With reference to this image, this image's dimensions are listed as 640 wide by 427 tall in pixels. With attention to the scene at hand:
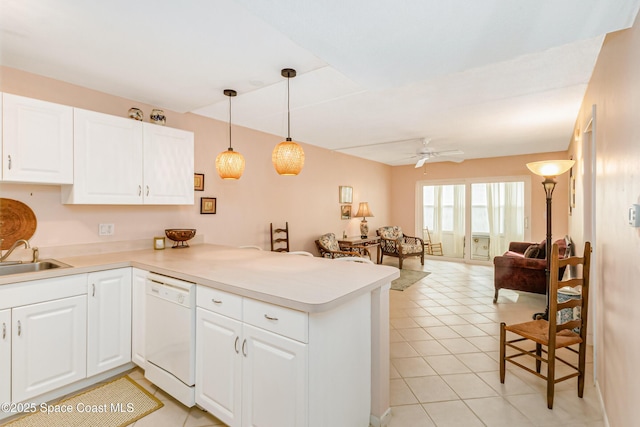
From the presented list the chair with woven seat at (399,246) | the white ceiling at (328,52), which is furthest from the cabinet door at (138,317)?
the chair with woven seat at (399,246)

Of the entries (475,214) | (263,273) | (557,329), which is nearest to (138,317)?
(263,273)

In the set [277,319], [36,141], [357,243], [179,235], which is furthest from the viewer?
[357,243]

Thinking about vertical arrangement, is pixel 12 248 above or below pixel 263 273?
above

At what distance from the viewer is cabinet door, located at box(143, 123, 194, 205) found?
292 cm

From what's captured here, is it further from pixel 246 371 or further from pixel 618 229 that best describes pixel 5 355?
pixel 618 229

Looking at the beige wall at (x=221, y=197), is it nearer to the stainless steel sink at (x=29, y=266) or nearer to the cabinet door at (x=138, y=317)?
the stainless steel sink at (x=29, y=266)

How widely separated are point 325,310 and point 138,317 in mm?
1785

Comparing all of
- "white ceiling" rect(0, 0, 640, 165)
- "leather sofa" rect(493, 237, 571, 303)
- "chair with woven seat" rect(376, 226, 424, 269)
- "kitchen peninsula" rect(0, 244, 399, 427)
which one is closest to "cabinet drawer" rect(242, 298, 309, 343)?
"kitchen peninsula" rect(0, 244, 399, 427)

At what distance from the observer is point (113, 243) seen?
2.94 m

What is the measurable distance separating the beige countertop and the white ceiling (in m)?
1.41

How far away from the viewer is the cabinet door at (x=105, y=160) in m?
2.48

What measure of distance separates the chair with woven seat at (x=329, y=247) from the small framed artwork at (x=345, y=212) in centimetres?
75

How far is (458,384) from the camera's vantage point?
7.68ft

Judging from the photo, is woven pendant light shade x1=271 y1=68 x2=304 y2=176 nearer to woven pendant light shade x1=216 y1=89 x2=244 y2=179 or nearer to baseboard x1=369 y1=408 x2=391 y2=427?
woven pendant light shade x1=216 y1=89 x2=244 y2=179
